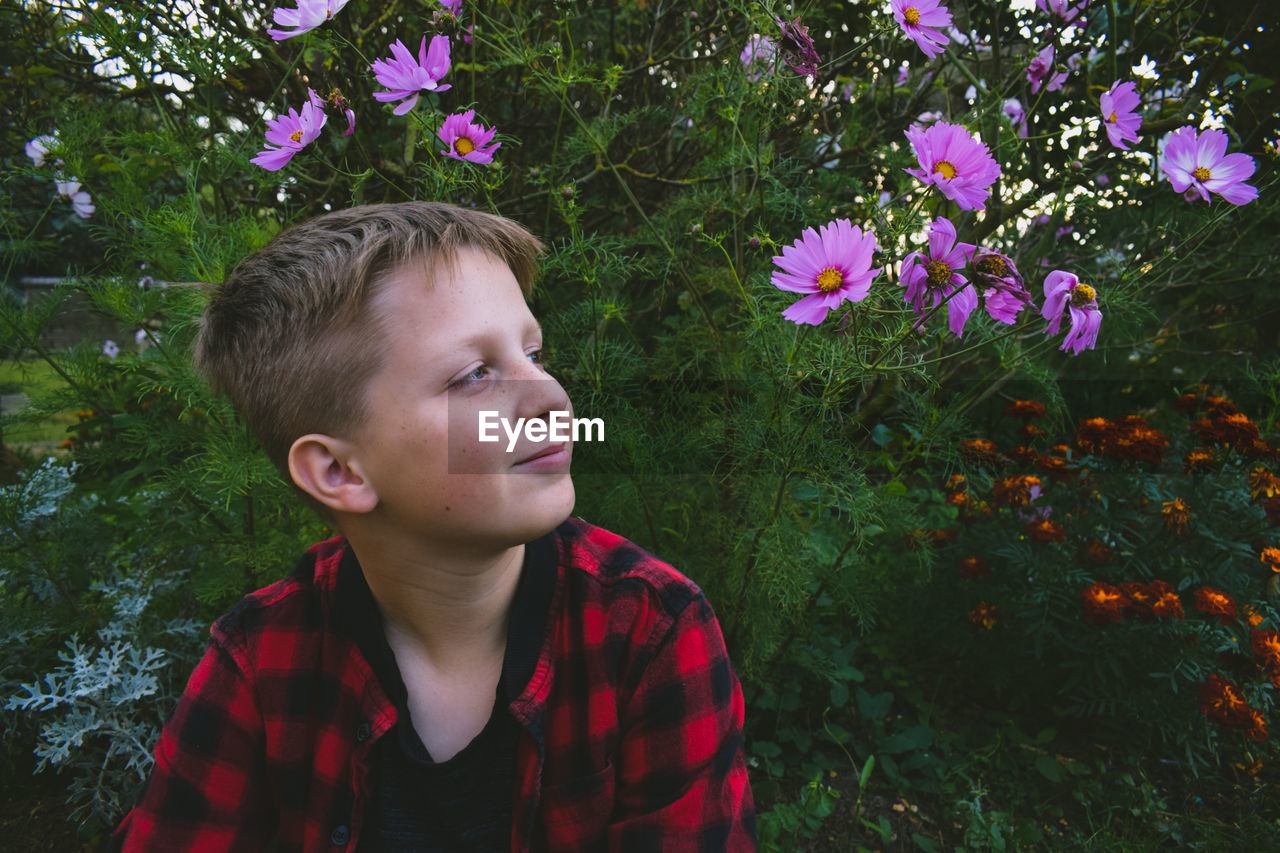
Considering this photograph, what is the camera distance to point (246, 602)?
1.15 m

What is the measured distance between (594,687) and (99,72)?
244 cm

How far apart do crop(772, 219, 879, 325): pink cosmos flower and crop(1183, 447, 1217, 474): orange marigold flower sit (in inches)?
49.9

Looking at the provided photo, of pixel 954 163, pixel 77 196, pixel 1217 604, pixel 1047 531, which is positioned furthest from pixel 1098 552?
pixel 77 196

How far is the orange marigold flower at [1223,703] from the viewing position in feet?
4.94

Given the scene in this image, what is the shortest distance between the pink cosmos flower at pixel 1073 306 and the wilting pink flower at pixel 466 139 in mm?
846

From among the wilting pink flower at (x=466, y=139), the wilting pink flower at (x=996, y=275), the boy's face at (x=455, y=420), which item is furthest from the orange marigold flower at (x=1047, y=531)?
the wilting pink flower at (x=466, y=139)

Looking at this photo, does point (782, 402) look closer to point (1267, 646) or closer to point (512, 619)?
point (512, 619)

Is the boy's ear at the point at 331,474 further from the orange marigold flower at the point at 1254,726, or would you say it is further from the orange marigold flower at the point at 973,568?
the orange marigold flower at the point at 1254,726

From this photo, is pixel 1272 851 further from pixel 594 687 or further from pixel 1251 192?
pixel 594 687

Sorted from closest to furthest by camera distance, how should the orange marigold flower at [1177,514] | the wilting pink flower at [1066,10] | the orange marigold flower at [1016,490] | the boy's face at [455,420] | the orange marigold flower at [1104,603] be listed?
the boy's face at [455,420]
the wilting pink flower at [1066,10]
the orange marigold flower at [1104,603]
the orange marigold flower at [1177,514]
the orange marigold flower at [1016,490]

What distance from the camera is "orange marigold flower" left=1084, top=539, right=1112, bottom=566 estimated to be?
177cm

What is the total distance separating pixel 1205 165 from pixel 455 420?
1.16 m

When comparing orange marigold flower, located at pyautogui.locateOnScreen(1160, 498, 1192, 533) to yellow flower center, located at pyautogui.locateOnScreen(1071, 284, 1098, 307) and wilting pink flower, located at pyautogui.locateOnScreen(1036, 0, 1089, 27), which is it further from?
wilting pink flower, located at pyautogui.locateOnScreen(1036, 0, 1089, 27)

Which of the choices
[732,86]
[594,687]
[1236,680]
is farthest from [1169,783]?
[732,86]
